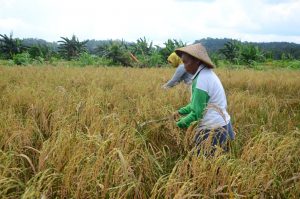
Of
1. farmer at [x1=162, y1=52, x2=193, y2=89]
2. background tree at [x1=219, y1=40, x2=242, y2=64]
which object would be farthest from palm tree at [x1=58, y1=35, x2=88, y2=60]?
farmer at [x1=162, y1=52, x2=193, y2=89]

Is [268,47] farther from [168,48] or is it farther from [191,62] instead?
[191,62]

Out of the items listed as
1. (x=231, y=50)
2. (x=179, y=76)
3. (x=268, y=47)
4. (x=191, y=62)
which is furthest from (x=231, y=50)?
(x=268, y=47)

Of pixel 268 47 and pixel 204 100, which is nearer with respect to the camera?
pixel 204 100

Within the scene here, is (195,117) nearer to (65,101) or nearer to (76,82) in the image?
(65,101)

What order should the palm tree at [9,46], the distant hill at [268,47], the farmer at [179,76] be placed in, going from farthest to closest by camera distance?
the distant hill at [268,47]
the palm tree at [9,46]
the farmer at [179,76]

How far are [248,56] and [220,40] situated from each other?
40.0 m

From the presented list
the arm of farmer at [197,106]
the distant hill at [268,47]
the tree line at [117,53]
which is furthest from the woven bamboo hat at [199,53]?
the tree line at [117,53]

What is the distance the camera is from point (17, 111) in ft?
13.1

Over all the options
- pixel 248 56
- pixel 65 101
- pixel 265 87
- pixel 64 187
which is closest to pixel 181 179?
pixel 64 187

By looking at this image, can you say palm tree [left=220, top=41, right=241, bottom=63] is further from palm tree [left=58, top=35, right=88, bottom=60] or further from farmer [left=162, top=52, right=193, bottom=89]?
farmer [left=162, top=52, right=193, bottom=89]

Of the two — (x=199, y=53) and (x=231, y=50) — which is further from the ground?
(x=199, y=53)

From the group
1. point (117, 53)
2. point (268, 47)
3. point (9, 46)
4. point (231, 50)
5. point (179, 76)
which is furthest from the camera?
point (268, 47)

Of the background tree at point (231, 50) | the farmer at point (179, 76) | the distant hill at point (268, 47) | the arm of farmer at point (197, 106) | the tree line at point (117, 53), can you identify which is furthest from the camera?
the distant hill at point (268, 47)

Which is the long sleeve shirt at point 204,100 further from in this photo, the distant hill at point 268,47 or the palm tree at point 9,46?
the palm tree at point 9,46
